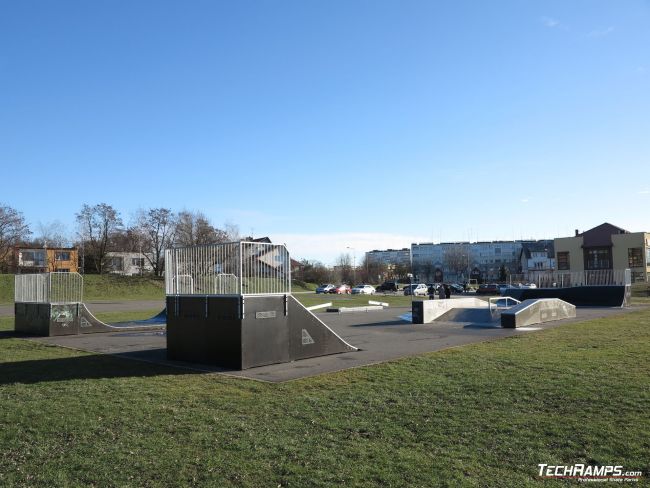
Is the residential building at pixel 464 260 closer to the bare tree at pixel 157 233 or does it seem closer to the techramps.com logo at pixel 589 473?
the bare tree at pixel 157 233

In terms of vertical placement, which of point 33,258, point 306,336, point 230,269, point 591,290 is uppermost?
point 33,258

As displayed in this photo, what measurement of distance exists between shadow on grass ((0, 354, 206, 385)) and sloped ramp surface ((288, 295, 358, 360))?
96.5 inches

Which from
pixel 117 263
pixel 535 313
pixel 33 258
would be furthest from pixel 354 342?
Answer: pixel 33 258

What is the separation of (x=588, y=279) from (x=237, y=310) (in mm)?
33775

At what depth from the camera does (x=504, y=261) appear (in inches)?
6491

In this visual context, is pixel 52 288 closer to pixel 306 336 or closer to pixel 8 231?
pixel 306 336

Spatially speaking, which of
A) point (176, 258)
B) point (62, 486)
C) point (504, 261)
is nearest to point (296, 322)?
point (176, 258)

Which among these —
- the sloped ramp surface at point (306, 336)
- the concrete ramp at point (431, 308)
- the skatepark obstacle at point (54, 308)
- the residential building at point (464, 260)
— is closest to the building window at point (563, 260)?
the residential building at point (464, 260)

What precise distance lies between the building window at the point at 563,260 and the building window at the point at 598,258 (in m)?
2.54

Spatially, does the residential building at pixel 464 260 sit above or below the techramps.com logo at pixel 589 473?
above

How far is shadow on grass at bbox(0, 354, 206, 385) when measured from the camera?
10.4 metres

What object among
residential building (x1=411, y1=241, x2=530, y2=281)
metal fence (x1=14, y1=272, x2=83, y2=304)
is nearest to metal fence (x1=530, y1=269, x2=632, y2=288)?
metal fence (x1=14, y1=272, x2=83, y2=304)

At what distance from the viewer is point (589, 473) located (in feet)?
16.2

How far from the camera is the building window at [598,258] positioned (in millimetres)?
73312
